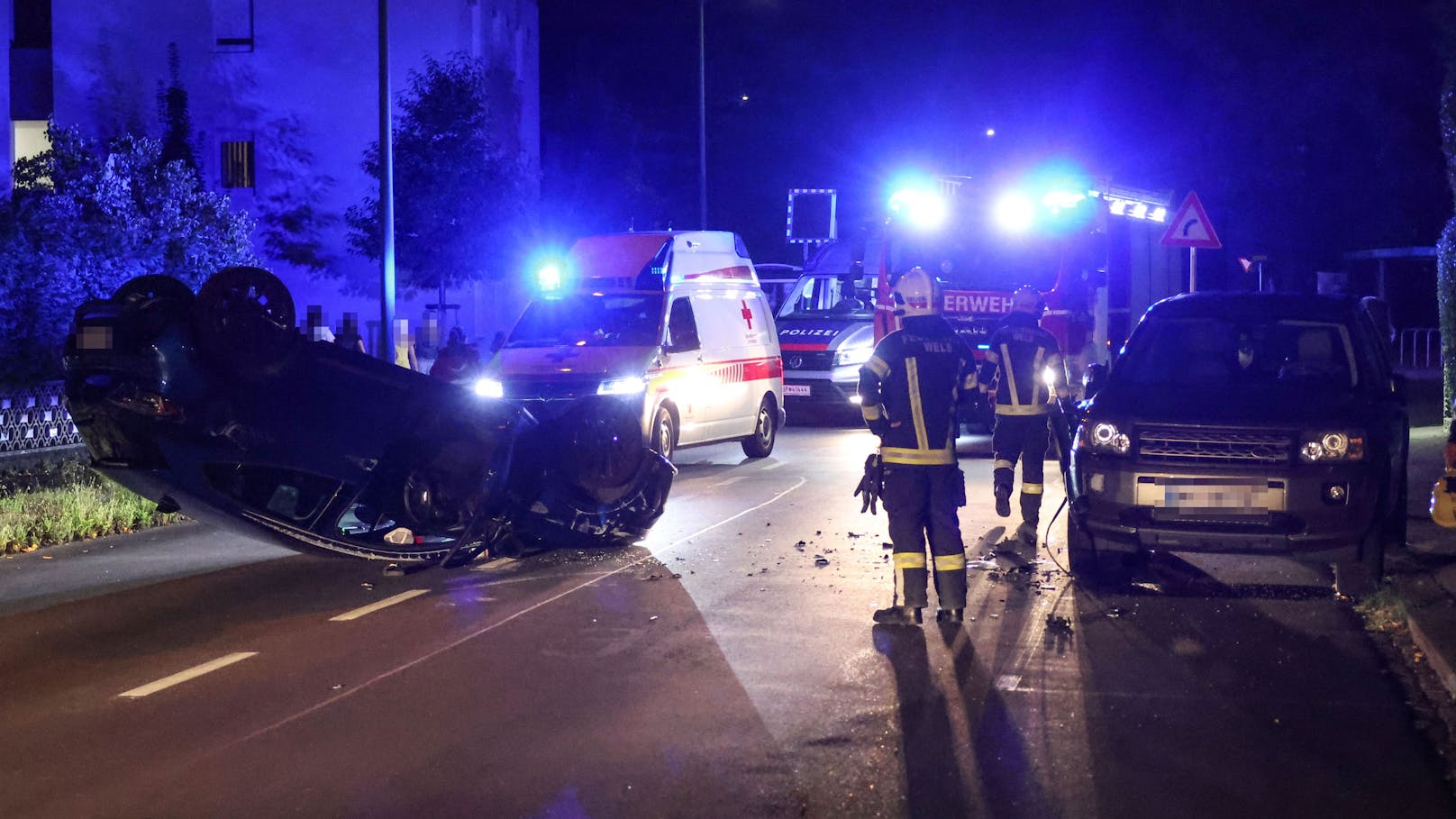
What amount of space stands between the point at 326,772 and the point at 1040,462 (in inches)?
258

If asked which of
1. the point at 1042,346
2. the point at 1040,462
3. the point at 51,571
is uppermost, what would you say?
the point at 1042,346

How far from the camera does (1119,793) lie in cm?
491

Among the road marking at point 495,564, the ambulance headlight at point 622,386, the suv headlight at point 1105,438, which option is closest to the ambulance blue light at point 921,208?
the ambulance headlight at point 622,386

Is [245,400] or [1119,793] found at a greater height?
[245,400]

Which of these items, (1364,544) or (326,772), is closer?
(326,772)

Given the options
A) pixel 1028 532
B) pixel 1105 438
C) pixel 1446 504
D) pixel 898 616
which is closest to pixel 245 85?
pixel 1028 532

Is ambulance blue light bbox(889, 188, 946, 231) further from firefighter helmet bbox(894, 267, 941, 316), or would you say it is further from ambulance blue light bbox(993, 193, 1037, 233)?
firefighter helmet bbox(894, 267, 941, 316)

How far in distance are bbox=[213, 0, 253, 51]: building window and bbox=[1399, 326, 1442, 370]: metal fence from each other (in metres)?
25.5

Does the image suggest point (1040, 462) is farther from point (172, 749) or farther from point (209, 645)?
A: point (172, 749)

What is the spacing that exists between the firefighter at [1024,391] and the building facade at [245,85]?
72.7 ft

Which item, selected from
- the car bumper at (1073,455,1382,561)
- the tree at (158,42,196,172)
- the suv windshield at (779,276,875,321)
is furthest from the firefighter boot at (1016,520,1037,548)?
the tree at (158,42,196,172)

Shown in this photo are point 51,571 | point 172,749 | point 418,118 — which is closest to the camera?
point 172,749

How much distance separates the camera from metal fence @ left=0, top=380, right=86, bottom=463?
14.3 meters

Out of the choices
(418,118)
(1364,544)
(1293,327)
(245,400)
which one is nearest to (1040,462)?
(1293,327)
